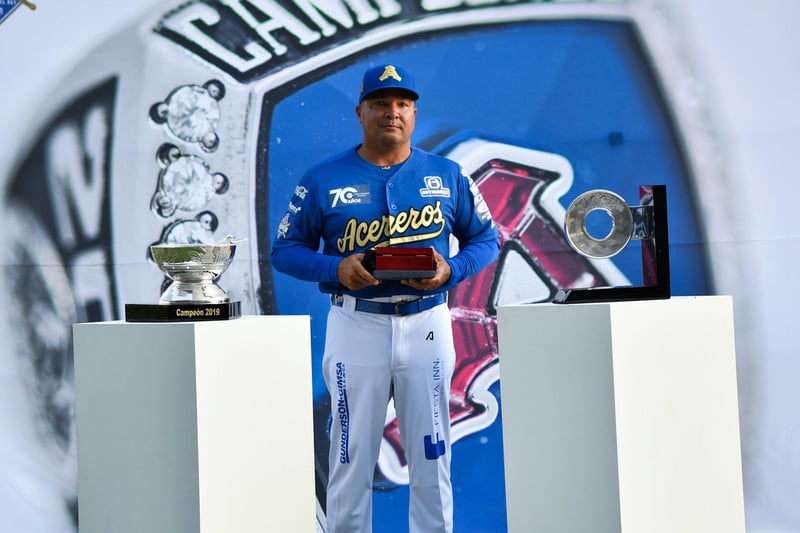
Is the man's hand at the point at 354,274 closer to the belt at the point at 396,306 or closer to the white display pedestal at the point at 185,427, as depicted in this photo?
the belt at the point at 396,306

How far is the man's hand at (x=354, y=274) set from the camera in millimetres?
2643

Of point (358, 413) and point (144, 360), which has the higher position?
point (144, 360)

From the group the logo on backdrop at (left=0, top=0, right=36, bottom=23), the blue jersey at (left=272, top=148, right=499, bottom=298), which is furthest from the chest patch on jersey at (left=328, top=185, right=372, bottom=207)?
the logo on backdrop at (left=0, top=0, right=36, bottom=23)

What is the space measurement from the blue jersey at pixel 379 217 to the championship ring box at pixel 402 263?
6.4 inches

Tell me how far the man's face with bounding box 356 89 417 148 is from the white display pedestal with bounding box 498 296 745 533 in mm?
825

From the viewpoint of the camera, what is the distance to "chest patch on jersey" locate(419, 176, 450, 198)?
2.86 metres

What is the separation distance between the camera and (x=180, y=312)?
2188 mm

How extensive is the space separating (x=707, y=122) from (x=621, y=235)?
4.26 feet

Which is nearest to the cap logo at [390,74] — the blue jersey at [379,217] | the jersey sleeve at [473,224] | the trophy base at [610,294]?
the blue jersey at [379,217]

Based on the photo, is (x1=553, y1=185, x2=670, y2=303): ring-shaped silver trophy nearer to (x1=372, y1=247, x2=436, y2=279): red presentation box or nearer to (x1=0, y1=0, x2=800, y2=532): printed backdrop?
(x1=372, y1=247, x2=436, y2=279): red presentation box

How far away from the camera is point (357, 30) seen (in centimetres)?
366

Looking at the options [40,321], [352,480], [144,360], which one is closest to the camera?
[144,360]

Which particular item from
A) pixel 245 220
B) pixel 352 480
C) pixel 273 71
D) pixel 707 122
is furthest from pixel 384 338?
pixel 707 122

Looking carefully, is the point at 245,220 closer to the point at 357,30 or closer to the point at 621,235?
the point at 357,30
